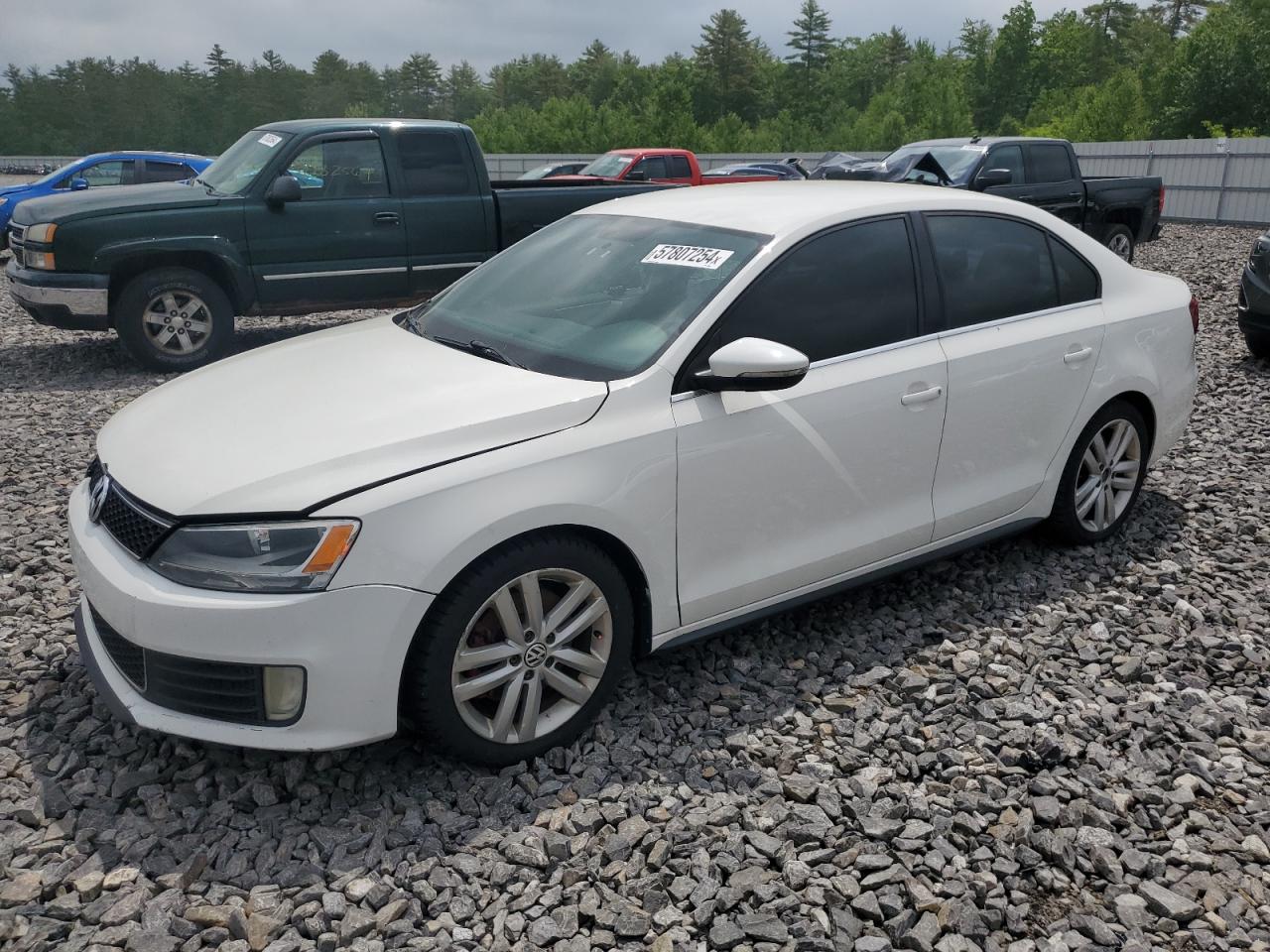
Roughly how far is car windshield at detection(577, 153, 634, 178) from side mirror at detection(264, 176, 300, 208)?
10169 millimetres

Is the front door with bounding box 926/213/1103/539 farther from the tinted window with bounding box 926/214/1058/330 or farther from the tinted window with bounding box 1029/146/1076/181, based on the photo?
the tinted window with bounding box 1029/146/1076/181

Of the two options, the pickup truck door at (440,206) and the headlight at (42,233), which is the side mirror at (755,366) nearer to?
the pickup truck door at (440,206)

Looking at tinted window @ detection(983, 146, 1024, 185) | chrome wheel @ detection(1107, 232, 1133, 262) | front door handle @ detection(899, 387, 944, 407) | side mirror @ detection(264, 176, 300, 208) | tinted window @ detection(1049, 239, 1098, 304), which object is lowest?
Result: chrome wheel @ detection(1107, 232, 1133, 262)

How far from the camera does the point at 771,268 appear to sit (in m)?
3.64

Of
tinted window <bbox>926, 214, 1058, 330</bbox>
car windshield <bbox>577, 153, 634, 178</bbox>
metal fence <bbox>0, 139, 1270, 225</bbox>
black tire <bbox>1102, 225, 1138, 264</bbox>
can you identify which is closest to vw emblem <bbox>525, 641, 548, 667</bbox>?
tinted window <bbox>926, 214, 1058, 330</bbox>

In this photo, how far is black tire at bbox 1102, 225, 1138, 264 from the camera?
14.1 meters

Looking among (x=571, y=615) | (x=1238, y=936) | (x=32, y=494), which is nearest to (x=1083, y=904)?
(x=1238, y=936)

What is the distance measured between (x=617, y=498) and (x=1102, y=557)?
2.77 metres

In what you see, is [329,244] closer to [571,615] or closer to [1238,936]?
[571,615]

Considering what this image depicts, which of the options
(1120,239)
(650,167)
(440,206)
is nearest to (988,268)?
(440,206)

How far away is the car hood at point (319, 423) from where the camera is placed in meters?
2.91

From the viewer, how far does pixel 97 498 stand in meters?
3.31

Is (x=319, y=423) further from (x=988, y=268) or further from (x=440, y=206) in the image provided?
(x=440, y=206)

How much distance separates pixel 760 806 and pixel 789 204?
7.05ft
